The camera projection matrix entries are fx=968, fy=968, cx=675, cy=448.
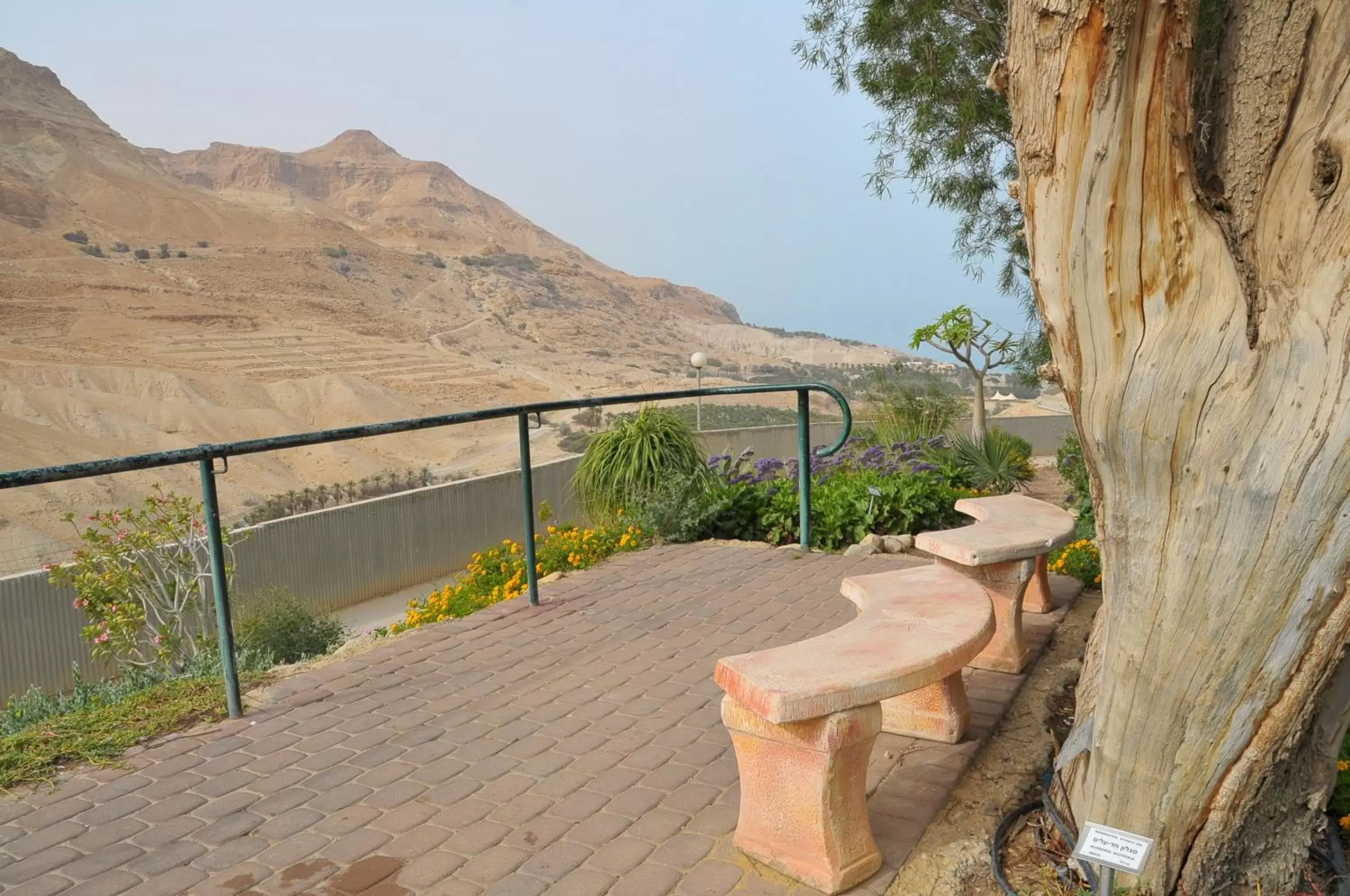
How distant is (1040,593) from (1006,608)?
3.06 feet

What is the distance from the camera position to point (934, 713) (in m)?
3.25

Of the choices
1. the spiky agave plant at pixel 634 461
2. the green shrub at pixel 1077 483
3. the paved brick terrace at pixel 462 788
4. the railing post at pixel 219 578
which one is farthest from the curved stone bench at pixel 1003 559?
the spiky agave plant at pixel 634 461

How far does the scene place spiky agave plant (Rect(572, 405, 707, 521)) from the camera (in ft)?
Answer: 27.2

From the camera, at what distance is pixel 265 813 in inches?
110

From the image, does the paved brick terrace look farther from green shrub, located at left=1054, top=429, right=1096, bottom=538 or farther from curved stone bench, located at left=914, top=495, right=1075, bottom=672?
green shrub, located at left=1054, top=429, right=1096, bottom=538

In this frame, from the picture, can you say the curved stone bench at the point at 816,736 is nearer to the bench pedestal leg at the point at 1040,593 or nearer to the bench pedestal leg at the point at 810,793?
the bench pedestal leg at the point at 810,793

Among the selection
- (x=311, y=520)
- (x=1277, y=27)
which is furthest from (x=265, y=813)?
(x=311, y=520)

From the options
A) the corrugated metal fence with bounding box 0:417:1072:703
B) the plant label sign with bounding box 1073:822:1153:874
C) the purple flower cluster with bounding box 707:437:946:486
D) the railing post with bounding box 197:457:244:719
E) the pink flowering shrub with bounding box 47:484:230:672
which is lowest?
the corrugated metal fence with bounding box 0:417:1072:703

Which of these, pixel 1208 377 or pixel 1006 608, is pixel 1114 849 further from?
pixel 1006 608

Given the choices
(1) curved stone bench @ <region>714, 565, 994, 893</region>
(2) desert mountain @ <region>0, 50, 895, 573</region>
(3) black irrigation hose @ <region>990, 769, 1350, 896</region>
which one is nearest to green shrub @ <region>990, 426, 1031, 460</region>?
(3) black irrigation hose @ <region>990, 769, 1350, 896</region>

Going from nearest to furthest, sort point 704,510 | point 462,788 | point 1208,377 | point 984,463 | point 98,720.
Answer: point 1208,377, point 462,788, point 98,720, point 704,510, point 984,463

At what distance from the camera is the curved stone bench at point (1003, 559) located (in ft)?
12.1

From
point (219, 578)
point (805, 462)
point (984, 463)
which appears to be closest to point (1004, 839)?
point (219, 578)

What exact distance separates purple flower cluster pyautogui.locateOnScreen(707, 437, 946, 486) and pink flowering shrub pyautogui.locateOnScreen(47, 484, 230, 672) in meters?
4.15
